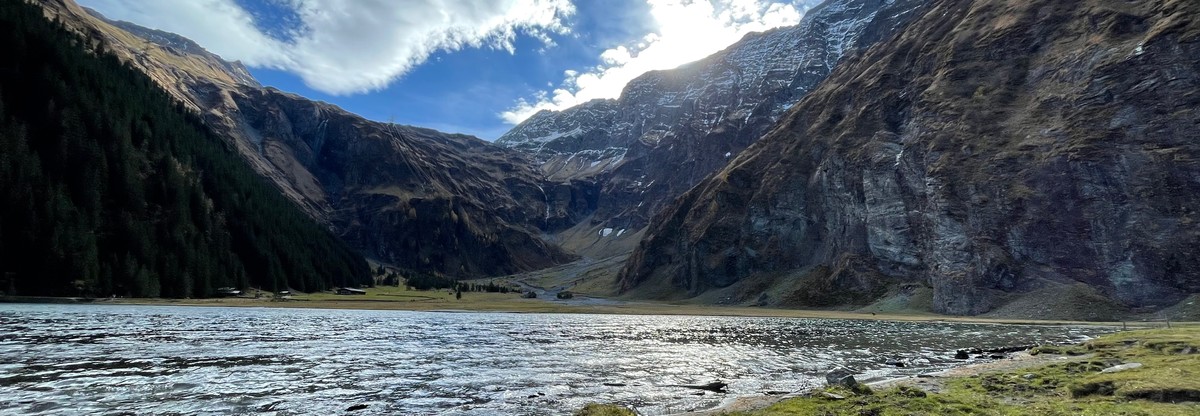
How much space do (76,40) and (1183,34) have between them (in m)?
302

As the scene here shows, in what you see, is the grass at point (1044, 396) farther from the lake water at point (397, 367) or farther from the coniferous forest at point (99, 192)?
the coniferous forest at point (99, 192)

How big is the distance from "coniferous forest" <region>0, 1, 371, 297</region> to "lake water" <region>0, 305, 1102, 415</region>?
69085 mm

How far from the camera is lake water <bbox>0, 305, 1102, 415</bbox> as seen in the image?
2673 cm

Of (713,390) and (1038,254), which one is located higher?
(1038,254)

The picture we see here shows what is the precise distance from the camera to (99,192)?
13925cm

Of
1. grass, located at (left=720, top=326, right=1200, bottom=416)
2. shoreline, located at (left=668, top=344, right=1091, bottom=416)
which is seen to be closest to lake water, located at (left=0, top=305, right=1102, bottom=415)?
shoreline, located at (left=668, top=344, right=1091, bottom=416)

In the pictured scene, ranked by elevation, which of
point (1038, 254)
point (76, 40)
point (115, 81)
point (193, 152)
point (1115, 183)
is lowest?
point (1038, 254)

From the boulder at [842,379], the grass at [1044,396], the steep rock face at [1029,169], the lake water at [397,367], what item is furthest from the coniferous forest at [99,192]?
the steep rock face at [1029,169]

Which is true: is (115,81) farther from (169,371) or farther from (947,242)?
(947,242)

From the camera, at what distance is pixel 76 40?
19125cm

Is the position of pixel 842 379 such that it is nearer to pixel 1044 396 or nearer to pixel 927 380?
pixel 927 380

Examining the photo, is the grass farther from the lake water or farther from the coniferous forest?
the coniferous forest

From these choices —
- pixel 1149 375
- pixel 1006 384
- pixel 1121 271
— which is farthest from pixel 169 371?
pixel 1121 271

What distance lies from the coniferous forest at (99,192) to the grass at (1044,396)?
490ft
